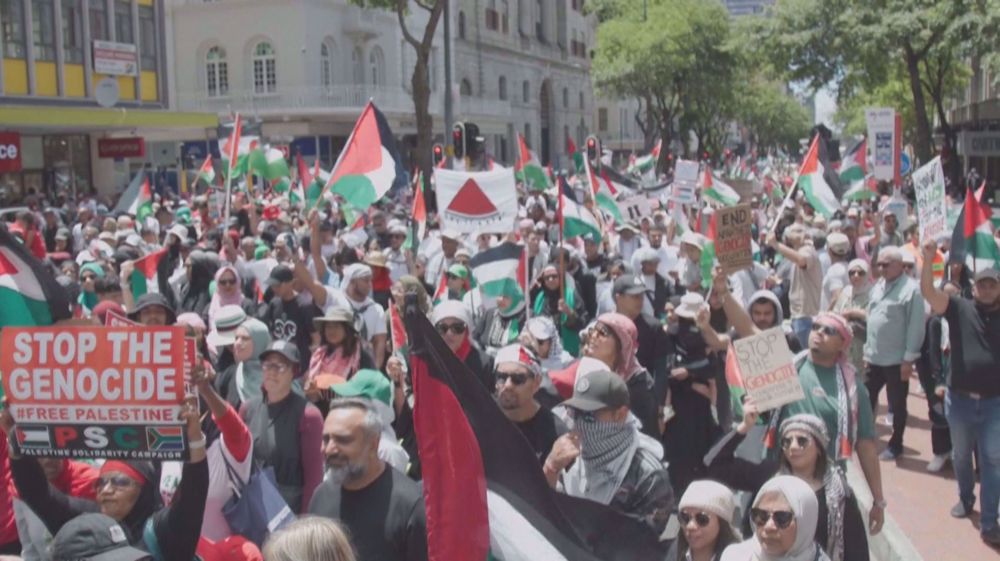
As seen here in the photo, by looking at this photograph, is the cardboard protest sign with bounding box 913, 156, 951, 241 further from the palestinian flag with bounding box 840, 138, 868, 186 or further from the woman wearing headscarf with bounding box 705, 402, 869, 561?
the palestinian flag with bounding box 840, 138, 868, 186

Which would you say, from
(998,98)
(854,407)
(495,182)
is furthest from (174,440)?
(998,98)

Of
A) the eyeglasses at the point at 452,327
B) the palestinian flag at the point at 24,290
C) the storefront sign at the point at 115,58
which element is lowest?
the eyeglasses at the point at 452,327

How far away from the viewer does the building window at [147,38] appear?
3434cm

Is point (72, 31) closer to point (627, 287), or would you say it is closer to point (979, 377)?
point (627, 287)

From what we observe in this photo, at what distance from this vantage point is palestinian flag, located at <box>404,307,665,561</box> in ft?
12.5

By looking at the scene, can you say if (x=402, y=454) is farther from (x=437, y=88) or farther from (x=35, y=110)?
(x=437, y=88)

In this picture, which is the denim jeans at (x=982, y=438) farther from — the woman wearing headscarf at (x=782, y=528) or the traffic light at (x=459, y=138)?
the traffic light at (x=459, y=138)

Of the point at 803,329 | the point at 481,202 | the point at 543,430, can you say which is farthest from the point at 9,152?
the point at 543,430

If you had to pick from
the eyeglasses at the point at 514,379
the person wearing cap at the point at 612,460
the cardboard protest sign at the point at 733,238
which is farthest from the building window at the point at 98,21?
the person wearing cap at the point at 612,460

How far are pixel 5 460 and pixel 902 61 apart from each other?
29.6 m

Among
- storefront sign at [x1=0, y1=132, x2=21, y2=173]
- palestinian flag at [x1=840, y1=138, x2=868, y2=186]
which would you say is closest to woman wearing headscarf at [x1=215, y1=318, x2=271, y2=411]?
palestinian flag at [x1=840, y1=138, x2=868, y2=186]

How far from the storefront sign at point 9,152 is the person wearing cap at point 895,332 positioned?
22717 mm

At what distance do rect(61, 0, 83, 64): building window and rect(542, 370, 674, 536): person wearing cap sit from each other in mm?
29895

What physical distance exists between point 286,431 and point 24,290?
4.95 ft
